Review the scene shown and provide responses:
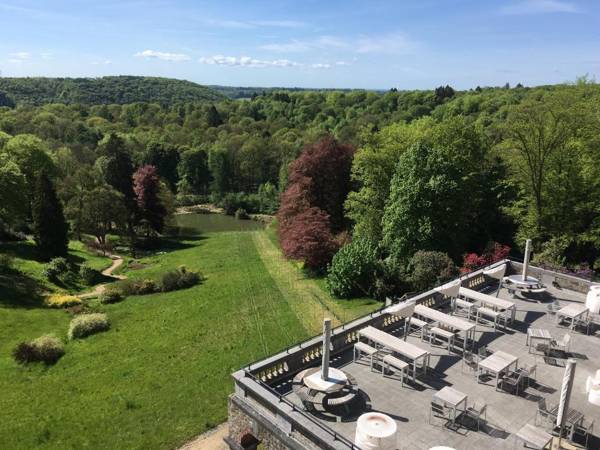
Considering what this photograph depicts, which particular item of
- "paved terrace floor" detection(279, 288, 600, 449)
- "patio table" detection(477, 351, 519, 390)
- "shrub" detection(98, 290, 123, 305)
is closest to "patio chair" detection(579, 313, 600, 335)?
"paved terrace floor" detection(279, 288, 600, 449)

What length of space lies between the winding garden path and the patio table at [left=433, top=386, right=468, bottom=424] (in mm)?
27731

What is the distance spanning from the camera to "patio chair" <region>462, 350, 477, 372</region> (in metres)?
14.4

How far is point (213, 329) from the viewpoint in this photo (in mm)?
25859

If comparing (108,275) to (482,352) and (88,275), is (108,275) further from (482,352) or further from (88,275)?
(482,352)

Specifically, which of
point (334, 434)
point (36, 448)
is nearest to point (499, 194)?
point (334, 434)

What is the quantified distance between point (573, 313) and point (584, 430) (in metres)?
6.72

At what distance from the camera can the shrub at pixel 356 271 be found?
27734mm

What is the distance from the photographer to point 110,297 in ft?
103

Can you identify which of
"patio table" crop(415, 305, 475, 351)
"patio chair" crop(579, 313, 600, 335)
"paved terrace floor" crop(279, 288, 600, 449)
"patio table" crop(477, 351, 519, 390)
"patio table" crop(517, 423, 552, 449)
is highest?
"patio table" crop(415, 305, 475, 351)

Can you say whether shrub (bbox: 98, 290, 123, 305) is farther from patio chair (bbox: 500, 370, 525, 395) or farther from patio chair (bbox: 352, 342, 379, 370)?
patio chair (bbox: 500, 370, 525, 395)

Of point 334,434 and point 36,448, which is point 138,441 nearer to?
point 36,448

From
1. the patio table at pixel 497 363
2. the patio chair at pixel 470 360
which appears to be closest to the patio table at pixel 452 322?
the patio chair at pixel 470 360

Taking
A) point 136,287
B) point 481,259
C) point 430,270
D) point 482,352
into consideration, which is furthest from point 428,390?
point 136,287

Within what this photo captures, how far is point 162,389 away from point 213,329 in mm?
6081
